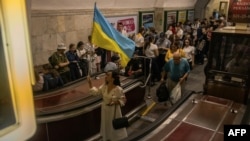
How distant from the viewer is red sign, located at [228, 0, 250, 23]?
16.4ft

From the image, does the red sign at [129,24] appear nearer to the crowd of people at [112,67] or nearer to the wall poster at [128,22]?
the wall poster at [128,22]

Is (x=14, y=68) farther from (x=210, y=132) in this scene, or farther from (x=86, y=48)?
(x=86, y=48)

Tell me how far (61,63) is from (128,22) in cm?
540

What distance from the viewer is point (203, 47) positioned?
36.4 feet

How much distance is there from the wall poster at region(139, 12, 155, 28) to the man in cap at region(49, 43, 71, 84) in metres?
6.23

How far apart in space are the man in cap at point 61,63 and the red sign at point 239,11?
419cm

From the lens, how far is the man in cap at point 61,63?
6438 millimetres

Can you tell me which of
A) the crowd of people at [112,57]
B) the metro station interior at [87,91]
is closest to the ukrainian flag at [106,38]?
the metro station interior at [87,91]

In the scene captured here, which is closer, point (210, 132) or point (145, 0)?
point (210, 132)

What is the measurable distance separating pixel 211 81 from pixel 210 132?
6.14ft

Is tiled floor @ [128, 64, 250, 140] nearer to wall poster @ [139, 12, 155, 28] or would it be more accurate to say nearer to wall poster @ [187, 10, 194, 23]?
wall poster @ [139, 12, 155, 28]

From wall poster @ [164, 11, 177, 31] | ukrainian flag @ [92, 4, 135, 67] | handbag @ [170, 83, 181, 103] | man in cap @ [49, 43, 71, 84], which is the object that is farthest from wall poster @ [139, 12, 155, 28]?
ukrainian flag @ [92, 4, 135, 67]

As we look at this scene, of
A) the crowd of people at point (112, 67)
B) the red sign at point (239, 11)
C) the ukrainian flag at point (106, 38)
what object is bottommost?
the crowd of people at point (112, 67)

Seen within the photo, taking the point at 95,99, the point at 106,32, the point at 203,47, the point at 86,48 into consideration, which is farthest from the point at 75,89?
the point at 203,47
